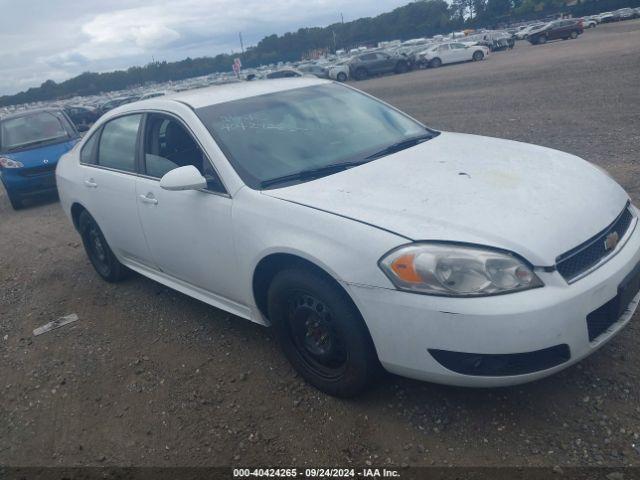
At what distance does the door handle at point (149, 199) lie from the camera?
156 inches

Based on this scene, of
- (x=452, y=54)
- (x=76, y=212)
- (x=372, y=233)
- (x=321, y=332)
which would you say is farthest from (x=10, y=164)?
(x=452, y=54)

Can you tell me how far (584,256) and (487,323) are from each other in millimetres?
636

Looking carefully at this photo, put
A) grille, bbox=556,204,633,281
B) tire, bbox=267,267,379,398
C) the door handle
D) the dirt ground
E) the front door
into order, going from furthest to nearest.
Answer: the door handle → the front door → tire, bbox=267,267,379,398 → the dirt ground → grille, bbox=556,204,633,281

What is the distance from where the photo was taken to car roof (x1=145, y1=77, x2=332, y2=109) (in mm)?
3965

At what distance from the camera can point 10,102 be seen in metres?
92.0

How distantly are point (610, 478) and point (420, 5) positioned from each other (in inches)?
4446

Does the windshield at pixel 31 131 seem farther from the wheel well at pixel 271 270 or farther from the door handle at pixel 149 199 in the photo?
the wheel well at pixel 271 270

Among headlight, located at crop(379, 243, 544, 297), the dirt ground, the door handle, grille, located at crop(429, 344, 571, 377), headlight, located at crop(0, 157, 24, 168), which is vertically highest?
the door handle

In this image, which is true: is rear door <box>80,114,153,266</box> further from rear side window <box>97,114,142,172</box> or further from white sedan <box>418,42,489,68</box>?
white sedan <box>418,42,489,68</box>

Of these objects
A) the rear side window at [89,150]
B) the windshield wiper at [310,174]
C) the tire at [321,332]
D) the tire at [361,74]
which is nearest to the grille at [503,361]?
the tire at [321,332]

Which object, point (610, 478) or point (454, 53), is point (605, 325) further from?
point (454, 53)

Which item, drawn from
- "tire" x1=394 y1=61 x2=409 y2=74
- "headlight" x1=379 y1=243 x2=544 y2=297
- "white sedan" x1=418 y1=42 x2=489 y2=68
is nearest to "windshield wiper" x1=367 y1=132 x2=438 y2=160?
"headlight" x1=379 y1=243 x2=544 y2=297

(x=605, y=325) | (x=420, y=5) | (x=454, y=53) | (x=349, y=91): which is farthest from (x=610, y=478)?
(x=420, y=5)

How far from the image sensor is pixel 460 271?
2.49m
